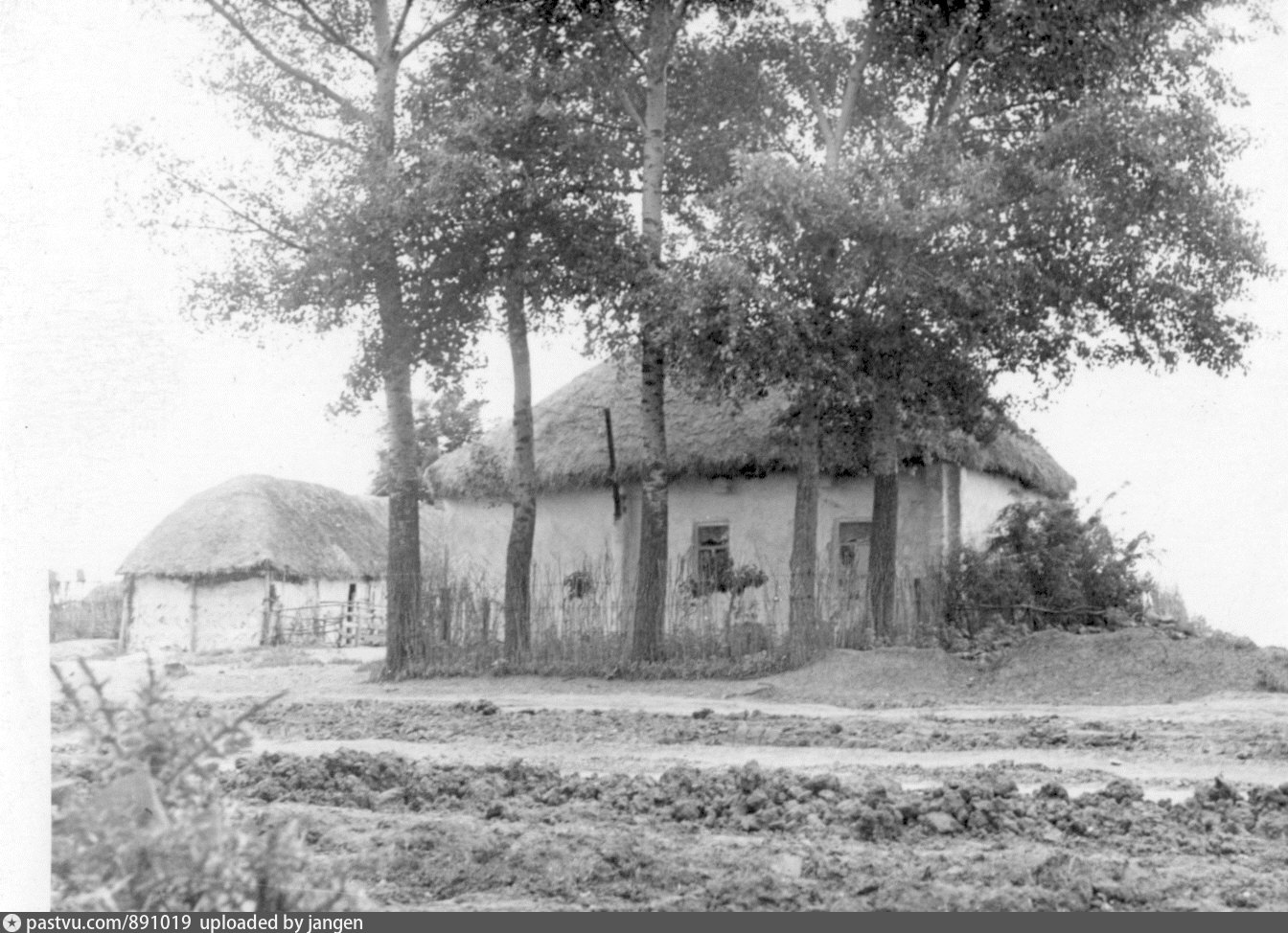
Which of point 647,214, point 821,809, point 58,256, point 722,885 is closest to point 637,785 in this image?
point 821,809

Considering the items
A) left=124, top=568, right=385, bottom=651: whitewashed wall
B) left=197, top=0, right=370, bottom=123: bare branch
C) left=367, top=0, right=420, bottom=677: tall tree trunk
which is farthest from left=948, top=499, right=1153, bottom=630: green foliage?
left=197, top=0, right=370, bottom=123: bare branch

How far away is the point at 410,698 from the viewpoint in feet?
31.4

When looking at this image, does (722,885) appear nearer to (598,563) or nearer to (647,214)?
(647,214)

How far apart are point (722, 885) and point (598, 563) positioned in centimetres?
928

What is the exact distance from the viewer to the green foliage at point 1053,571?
43.8 feet

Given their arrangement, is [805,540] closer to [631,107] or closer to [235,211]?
[631,107]

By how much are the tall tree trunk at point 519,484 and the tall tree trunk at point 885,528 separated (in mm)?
2890

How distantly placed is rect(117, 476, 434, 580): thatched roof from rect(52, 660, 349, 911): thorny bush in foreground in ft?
9.18

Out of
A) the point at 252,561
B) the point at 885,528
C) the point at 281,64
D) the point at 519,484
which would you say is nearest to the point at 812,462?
the point at 885,528

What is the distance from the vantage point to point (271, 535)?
10492 millimetres

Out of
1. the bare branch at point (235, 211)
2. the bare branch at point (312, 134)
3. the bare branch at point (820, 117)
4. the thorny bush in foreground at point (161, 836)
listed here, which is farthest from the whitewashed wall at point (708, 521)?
the thorny bush in foreground at point (161, 836)

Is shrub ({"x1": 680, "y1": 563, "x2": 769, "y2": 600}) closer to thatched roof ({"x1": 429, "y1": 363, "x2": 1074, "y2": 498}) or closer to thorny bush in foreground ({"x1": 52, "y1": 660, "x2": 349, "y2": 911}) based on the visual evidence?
thatched roof ({"x1": 429, "y1": 363, "x2": 1074, "y2": 498})

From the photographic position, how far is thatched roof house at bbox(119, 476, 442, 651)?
617 centimetres

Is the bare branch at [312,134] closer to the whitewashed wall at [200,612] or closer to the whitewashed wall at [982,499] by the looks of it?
the whitewashed wall at [200,612]
